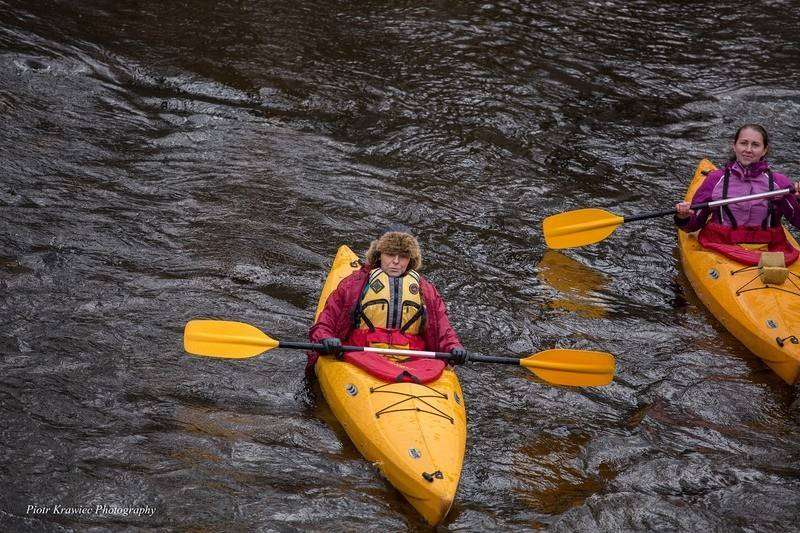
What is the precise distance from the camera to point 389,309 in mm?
5785

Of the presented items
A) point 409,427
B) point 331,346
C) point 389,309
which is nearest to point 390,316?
point 389,309

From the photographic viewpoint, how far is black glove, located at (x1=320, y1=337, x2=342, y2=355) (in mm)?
5523

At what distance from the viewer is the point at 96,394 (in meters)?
5.76

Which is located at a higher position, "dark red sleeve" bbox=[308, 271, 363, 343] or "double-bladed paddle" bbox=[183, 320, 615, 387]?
"dark red sleeve" bbox=[308, 271, 363, 343]

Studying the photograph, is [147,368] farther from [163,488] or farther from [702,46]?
[702,46]

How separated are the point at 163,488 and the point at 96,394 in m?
1.06

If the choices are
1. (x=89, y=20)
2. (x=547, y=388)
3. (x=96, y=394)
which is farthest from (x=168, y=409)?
(x=89, y=20)

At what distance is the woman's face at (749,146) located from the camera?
734 cm

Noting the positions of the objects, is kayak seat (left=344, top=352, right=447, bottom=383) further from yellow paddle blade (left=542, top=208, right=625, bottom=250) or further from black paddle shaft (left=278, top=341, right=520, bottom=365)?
yellow paddle blade (left=542, top=208, right=625, bottom=250)

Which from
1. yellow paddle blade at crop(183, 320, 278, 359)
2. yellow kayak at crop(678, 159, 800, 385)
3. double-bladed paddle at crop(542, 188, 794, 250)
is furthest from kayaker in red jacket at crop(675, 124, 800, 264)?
yellow paddle blade at crop(183, 320, 278, 359)

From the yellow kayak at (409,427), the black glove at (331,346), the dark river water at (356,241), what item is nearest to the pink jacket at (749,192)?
the dark river water at (356,241)

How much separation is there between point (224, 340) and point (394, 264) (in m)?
1.15

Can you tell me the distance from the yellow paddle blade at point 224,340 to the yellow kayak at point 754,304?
346cm

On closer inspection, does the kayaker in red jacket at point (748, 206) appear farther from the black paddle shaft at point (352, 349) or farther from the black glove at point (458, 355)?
the black glove at point (458, 355)
